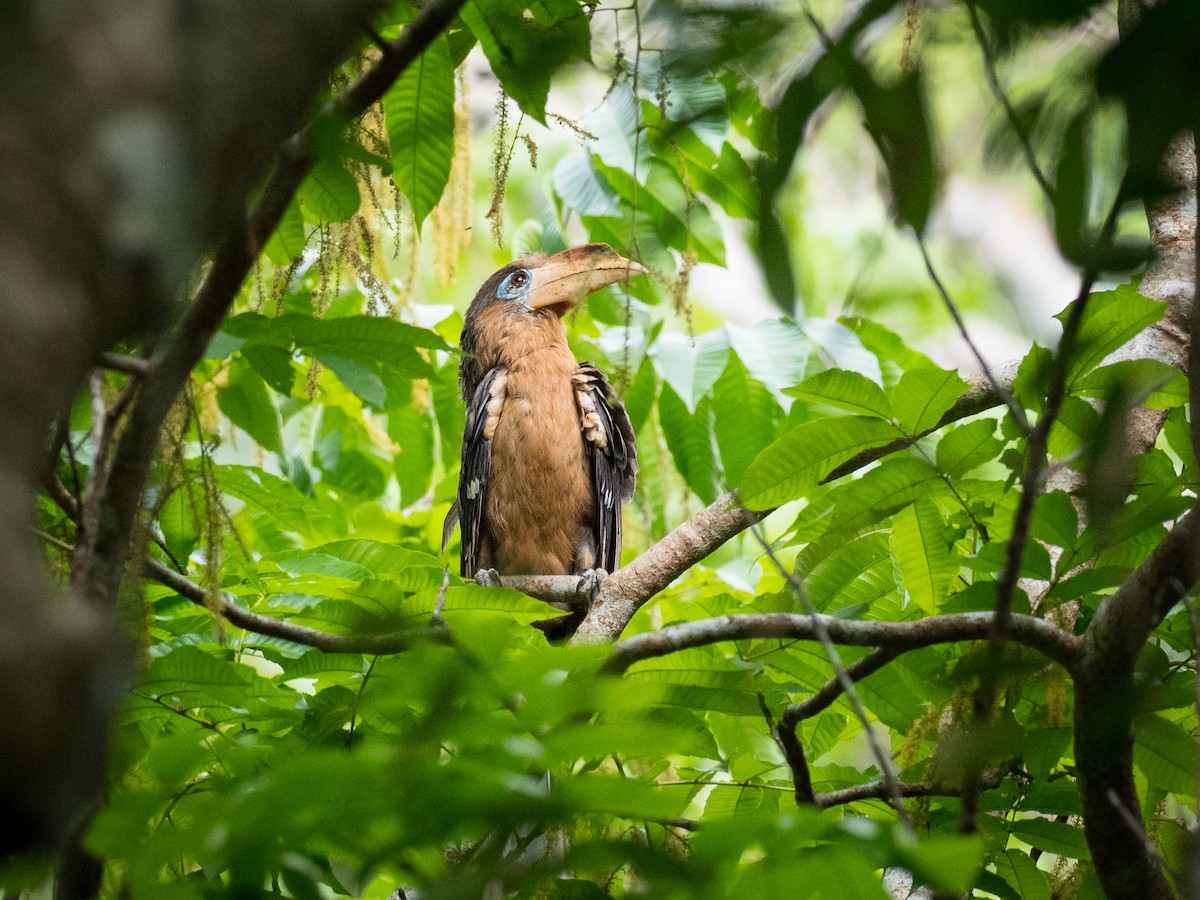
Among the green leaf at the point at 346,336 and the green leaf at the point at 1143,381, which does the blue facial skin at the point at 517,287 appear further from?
the green leaf at the point at 1143,381

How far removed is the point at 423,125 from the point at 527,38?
447 millimetres

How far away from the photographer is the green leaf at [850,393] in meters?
2.03

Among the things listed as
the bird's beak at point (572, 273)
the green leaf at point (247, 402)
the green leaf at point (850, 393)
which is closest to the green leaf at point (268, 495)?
the green leaf at point (247, 402)

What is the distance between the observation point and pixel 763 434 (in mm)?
3193

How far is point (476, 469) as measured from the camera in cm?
430

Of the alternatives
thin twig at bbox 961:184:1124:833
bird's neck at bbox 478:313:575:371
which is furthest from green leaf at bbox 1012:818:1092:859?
bird's neck at bbox 478:313:575:371

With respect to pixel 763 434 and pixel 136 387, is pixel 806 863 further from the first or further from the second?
pixel 763 434

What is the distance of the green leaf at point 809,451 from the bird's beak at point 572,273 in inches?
80.3

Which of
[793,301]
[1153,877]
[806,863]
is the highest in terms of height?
[793,301]

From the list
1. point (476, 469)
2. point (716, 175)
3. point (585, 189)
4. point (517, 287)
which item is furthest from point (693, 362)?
point (517, 287)

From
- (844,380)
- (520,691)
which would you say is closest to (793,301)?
(520,691)

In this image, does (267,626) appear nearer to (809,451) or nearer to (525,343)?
(809,451)

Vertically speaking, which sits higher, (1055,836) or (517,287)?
(517,287)

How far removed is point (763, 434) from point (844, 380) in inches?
45.4
